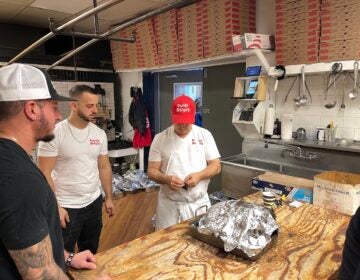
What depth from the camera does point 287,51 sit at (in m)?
2.74

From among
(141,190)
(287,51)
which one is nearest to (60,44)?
(141,190)

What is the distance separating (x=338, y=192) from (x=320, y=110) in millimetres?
1215

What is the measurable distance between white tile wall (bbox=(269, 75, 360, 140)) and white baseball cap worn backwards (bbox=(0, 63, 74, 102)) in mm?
2442

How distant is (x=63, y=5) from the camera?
3.50m

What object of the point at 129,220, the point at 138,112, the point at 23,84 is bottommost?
the point at 129,220

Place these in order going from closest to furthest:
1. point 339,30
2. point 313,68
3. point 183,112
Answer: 1. point 183,112
2. point 339,30
3. point 313,68

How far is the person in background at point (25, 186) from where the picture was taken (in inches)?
32.7

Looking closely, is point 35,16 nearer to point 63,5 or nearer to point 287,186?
point 63,5

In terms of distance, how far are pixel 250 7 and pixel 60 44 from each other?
10.4 feet

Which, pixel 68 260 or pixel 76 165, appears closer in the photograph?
pixel 68 260

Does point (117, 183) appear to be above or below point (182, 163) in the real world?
below

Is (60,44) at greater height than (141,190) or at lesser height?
greater

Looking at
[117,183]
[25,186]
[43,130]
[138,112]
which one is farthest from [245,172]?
[138,112]

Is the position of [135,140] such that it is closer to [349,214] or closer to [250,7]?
[250,7]
